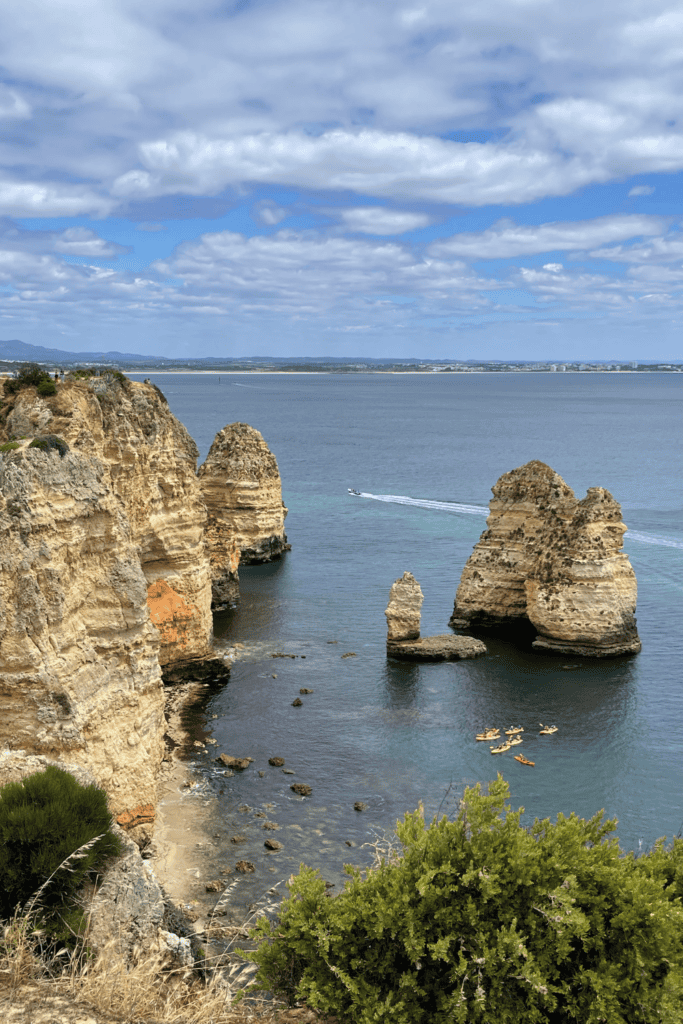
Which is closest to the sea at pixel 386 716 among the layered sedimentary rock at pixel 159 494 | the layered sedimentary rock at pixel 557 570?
the layered sedimentary rock at pixel 557 570

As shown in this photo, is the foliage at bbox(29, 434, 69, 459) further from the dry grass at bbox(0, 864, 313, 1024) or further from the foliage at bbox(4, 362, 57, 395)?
the dry grass at bbox(0, 864, 313, 1024)

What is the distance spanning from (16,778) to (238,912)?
31.5 ft

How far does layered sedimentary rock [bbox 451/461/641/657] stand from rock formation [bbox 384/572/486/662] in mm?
4573

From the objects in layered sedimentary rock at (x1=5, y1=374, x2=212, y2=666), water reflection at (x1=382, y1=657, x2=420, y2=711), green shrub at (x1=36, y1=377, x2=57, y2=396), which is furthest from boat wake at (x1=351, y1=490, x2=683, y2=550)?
green shrub at (x1=36, y1=377, x2=57, y2=396)

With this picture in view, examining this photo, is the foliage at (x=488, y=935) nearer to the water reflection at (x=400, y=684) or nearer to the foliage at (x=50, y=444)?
the foliage at (x=50, y=444)

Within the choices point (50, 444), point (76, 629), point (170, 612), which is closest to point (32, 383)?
point (50, 444)

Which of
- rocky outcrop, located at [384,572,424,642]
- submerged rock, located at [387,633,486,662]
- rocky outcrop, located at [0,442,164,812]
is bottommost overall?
submerged rock, located at [387,633,486,662]

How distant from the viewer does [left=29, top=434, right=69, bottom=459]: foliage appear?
2131 centimetres

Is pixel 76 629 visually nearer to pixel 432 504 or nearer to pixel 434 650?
pixel 434 650

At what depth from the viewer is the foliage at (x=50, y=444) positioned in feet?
69.9

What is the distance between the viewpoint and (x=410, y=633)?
154ft

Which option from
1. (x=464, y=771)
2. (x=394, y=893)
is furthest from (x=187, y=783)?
(x=394, y=893)

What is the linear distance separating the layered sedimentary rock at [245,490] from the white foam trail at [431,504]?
86.9 feet

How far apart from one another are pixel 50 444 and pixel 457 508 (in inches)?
2895
